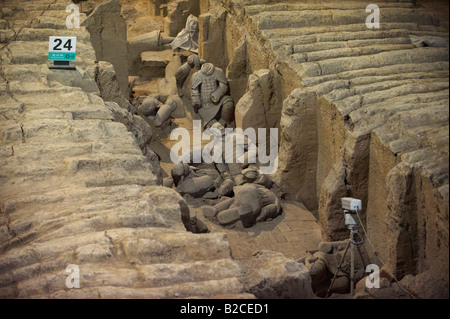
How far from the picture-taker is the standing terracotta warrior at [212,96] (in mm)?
9227

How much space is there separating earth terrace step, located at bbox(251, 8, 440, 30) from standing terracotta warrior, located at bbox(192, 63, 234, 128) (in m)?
1.04

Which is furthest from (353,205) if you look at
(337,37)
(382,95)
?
(337,37)

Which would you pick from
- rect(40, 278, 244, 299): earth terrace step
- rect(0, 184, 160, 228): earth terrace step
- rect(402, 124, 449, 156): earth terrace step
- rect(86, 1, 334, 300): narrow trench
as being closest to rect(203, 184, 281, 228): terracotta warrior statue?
rect(86, 1, 334, 300): narrow trench

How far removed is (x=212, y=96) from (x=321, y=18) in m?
1.92

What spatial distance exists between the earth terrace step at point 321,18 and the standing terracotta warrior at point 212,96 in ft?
3.41

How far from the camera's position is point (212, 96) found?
9.25 meters

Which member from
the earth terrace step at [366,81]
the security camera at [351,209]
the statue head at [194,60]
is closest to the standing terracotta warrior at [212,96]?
the statue head at [194,60]

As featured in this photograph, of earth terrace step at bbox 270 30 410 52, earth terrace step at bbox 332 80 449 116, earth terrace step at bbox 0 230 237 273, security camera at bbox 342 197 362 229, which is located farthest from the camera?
earth terrace step at bbox 270 30 410 52

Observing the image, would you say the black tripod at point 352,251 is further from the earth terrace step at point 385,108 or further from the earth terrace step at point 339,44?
the earth terrace step at point 339,44

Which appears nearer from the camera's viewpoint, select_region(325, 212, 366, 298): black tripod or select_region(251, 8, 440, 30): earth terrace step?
select_region(325, 212, 366, 298): black tripod

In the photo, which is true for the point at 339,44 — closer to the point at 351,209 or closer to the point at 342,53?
the point at 342,53

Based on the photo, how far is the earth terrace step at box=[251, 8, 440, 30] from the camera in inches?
342

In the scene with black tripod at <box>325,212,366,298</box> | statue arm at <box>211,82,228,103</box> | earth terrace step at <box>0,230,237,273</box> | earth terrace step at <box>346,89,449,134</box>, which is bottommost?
black tripod at <box>325,212,366,298</box>

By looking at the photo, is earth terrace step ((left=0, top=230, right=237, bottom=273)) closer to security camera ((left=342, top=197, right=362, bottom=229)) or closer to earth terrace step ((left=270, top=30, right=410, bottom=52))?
security camera ((left=342, top=197, right=362, bottom=229))
